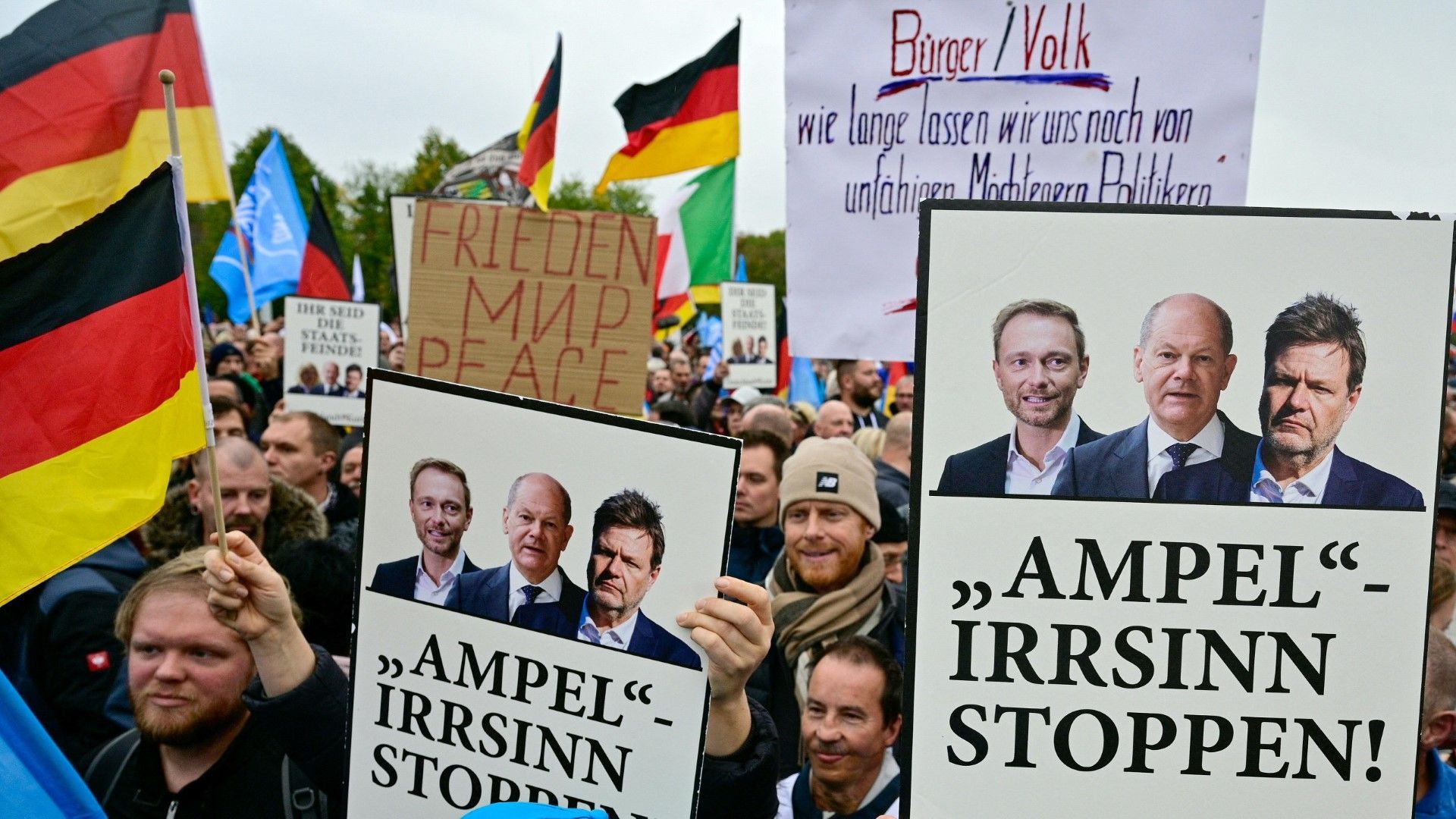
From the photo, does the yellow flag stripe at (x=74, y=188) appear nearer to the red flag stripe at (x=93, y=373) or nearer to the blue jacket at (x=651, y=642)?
the red flag stripe at (x=93, y=373)

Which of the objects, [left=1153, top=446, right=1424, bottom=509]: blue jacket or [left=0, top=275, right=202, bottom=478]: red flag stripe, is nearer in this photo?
[left=1153, top=446, right=1424, bottom=509]: blue jacket

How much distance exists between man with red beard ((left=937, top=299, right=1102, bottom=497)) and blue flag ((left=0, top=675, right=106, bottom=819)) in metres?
1.49

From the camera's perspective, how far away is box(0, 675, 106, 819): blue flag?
195 centimetres

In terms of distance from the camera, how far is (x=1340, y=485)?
1.92 m

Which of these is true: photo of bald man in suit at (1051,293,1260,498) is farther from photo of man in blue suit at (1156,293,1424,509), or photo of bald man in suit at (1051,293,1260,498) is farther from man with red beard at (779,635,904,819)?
man with red beard at (779,635,904,819)

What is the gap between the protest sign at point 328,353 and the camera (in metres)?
8.99

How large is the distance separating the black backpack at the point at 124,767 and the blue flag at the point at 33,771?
0.70m

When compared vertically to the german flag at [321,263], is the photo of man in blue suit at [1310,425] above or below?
below

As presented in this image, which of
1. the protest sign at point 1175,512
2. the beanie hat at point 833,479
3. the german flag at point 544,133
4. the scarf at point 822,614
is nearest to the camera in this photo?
the protest sign at point 1175,512

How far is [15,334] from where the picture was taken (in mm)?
2484

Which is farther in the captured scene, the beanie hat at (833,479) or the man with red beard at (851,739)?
the beanie hat at (833,479)

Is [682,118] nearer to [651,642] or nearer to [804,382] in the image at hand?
[804,382]

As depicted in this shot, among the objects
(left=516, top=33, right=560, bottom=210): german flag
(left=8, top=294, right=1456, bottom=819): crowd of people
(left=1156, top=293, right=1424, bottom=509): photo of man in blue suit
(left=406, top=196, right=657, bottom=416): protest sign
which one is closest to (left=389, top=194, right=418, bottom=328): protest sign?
(left=516, top=33, right=560, bottom=210): german flag

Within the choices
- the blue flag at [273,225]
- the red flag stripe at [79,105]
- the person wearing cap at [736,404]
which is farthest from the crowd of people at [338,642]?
the blue flag at [273,225]
